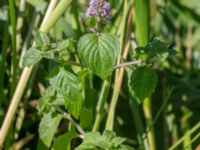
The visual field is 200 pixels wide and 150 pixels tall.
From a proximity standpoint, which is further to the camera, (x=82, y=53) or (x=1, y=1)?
(x=1, y=1)

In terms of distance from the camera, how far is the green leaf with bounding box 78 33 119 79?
72 centimetres

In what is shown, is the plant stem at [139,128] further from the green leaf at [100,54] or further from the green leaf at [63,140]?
the green leaf at [100,54]

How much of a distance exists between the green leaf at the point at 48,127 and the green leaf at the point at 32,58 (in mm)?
118

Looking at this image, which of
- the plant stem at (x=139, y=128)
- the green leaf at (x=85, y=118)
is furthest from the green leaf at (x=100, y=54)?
the plant stem at (x=139, y=128)

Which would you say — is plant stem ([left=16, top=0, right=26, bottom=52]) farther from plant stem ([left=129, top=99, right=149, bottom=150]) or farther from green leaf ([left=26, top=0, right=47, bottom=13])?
plant stem ([left=129, top=99, right=149, bottom=150])

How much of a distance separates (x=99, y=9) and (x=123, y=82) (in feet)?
1.81

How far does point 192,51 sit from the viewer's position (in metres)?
1.70

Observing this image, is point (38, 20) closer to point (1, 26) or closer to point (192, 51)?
point (1, 26)

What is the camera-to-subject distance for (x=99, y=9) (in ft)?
2.40

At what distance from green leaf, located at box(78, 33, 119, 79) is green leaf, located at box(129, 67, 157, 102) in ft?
0.23

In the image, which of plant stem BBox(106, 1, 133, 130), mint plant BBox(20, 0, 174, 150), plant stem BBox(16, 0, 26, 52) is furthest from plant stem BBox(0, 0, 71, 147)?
plant stem BBox(16, 0, 26, 52)

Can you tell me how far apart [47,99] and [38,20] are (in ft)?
1.24

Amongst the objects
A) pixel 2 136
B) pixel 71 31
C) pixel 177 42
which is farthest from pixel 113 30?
pixel 177 42

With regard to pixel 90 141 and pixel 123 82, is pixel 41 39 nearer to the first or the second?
pixel 90 141
